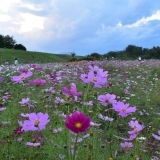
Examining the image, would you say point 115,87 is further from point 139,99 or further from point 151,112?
point 151,112

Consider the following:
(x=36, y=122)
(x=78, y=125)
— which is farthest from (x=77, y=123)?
(x=36, y=122)

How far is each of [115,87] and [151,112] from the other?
1164mm

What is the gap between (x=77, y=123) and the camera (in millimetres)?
1084

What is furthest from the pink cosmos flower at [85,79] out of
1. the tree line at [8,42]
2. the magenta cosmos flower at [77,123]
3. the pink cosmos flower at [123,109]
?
the tree line at [8,42]

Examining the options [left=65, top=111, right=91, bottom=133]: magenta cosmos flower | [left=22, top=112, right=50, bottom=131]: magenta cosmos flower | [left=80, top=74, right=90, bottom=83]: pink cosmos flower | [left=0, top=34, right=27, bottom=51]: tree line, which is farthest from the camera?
[left=0, top=34, right=27, bottom=51]: tree line

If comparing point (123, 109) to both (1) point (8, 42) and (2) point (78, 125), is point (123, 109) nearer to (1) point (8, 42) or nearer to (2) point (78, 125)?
(2) point (78, 125)

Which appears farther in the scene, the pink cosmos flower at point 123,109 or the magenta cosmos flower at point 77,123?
the pink cosmos flower at point 123,109

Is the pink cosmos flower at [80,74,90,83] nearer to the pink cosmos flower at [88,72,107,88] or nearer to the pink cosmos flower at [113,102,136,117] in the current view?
the pink cosmos flower at [88,72,107,88]

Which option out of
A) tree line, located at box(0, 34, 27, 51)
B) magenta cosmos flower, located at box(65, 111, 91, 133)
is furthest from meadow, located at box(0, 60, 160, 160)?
tree line, located at box(0, 34, 27, 51)

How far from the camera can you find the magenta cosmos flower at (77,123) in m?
1.07

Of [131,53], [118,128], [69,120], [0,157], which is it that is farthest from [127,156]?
[131,53]

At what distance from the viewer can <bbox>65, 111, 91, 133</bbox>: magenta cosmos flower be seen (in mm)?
1066

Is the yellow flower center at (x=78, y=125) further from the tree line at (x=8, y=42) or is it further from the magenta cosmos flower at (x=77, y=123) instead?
the tree line at (x=8, y=42)

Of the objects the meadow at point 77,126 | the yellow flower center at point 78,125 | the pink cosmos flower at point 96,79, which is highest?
the pink cosmos flower at point 96,79
